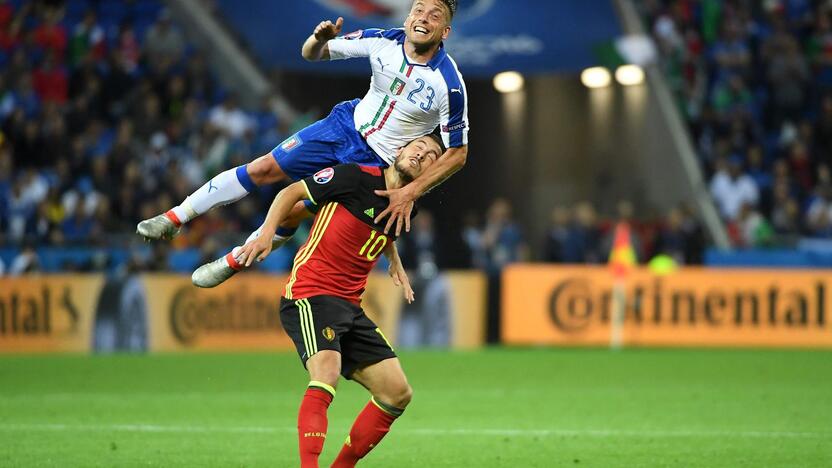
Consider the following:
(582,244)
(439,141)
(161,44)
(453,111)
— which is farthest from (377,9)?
(453,111)

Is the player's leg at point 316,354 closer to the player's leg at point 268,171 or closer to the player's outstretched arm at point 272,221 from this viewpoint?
the player's outstretched arm at point 272,221

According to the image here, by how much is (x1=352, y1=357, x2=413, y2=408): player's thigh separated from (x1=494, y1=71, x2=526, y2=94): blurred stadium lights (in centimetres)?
2044

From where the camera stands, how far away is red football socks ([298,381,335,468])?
783cm

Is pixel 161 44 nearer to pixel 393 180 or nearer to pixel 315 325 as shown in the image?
pixel 393 180

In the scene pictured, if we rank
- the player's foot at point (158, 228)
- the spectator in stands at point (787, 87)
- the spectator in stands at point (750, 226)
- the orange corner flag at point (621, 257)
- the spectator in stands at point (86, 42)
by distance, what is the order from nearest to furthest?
the player's foot at point (158, 228) < the orange corner flag at point (621, 257) < the spectator in stands at point (750, 226) < the spectator in stands at point (86, 42) < the spectator in stands at point (787, 87)

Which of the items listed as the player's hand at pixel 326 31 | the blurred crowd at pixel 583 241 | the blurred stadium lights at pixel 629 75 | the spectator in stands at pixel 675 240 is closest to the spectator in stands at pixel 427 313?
the blurred crowd at pixel 583 241

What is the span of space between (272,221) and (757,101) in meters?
20.4

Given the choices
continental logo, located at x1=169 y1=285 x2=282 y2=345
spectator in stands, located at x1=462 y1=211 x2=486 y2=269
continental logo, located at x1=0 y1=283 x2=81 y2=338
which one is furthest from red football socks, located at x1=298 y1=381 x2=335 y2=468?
spectator in stands, located at x1=462 y1=211 x2=486 y2=269

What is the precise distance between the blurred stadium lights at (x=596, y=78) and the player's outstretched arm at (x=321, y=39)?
61.1 ft

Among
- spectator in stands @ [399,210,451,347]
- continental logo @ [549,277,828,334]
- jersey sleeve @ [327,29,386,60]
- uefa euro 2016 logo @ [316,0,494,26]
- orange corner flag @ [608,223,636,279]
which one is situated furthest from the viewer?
uefa euro 2016 logo @ [316,0,494,26]

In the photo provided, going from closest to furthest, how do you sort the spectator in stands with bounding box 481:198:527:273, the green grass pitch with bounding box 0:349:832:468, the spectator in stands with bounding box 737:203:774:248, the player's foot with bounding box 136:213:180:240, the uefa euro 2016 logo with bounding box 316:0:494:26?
the player's foot with bounding box 136:213:180:240, the green grass pitch with bounding box 0:349:832:468, the spectator in stands with bounding box 481:198:527:273, the spectator in stands with bounding box 737:203:774:248, the uefa euro 2016 logo with bounding box 316:0:494:26

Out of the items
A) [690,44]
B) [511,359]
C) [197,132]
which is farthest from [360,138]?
[690,44]

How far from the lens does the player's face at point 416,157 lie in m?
8.27

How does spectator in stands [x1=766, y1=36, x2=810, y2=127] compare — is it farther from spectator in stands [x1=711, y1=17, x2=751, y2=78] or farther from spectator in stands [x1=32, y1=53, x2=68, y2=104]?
spectator in stands [x1=32, y1=53, x2=68, y2=104]
